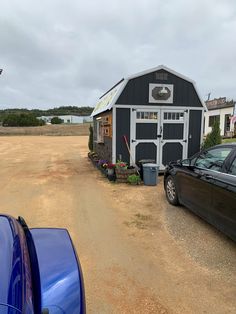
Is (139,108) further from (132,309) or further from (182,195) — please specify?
(132,309)

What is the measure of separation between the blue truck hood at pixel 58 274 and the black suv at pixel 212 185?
7.33 ft

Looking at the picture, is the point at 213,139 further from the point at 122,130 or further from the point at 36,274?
the point at 36,274

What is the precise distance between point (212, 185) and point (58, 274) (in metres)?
2.73

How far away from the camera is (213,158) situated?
401cm

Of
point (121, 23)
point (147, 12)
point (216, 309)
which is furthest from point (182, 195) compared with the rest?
point (121, 23)

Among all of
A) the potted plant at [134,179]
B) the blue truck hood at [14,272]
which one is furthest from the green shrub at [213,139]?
the blue truck hood at [14,272]

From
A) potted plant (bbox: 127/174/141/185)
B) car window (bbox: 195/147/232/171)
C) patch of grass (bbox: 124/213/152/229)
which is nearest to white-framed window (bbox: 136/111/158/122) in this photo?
potted plant (bbox: 127/174/141/185)

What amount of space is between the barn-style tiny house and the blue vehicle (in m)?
6.20

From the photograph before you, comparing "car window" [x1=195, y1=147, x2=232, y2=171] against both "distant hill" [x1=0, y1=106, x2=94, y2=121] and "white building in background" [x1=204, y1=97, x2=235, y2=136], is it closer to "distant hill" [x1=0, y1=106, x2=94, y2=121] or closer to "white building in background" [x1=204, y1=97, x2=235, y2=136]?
"white building in background" [x1=204, y1=97, x2=235, y2=136]

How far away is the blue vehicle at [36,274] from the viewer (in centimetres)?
118

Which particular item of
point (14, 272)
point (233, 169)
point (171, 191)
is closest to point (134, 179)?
point (171, 191)

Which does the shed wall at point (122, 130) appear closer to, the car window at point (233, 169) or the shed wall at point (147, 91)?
the shed wall at point (147, 91)

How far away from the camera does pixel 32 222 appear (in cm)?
439

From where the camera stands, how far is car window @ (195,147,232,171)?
374 cm
